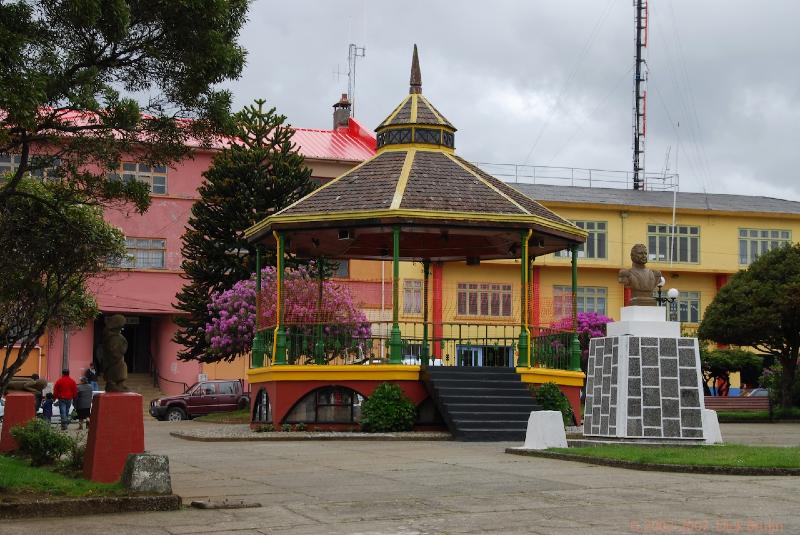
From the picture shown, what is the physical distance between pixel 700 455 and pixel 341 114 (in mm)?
43037

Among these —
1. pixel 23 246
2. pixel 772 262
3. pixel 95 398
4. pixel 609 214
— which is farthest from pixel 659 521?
pixel 609 214

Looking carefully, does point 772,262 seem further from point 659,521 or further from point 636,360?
point 659,521

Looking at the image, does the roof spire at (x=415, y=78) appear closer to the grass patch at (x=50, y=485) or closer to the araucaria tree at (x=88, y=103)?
the araucaria tree at (x=88, y=103)

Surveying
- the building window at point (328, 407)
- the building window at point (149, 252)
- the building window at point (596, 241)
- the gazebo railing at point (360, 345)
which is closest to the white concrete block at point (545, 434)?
the gazebo railing at point (360, 345)

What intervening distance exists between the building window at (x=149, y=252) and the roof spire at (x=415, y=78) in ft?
77.1

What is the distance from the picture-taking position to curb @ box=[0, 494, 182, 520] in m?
11.2

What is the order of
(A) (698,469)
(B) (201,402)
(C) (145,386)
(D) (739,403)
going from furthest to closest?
1. (C) (145,386)
2. (D) (739,403)
3. (B) (201,402)
4. (A) (698,469)

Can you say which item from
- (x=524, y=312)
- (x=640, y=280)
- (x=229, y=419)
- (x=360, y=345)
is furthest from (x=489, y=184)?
(x=229, y=419)

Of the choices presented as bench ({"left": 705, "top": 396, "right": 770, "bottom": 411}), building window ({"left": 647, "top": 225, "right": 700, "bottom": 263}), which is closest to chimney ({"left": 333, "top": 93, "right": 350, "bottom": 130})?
building window ({"left": 647, "top": 225, "right": 700, "bottom": 263})

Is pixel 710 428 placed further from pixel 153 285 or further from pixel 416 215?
pixel 153 285

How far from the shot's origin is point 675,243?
56906mm

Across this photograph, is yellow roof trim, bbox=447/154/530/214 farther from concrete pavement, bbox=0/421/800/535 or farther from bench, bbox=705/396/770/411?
bench, bbox=705/396/770/411

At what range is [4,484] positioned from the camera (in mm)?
12234

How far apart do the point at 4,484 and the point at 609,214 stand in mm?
46425
